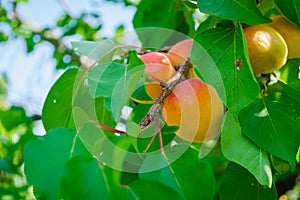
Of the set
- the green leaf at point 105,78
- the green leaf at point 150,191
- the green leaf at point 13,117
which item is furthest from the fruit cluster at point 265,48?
the green leaf at point 13,117

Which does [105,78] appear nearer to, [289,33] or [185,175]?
[185,175]

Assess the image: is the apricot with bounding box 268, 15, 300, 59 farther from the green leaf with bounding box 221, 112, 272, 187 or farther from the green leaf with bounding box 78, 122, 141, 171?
the green leaf with bounding box 78, 122, 141, 171

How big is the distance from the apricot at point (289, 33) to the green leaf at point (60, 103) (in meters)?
0.34

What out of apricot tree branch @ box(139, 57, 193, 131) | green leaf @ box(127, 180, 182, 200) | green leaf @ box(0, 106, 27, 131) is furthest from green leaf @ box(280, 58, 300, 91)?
green leaf @ box(0, 106, 27, 131)

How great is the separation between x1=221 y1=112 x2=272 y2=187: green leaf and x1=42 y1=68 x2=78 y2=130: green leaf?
0.92 feet

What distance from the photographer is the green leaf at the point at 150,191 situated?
46 cm

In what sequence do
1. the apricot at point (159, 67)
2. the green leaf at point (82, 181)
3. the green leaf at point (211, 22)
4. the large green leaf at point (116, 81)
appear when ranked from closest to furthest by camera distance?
the green leaf at point (82, 181) < the large green leaf at point (116, 81) < the apricot at point (159, 67) < the green leaf at point (211, 22)

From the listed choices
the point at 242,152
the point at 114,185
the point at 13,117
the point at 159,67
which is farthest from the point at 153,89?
the point at 13,117

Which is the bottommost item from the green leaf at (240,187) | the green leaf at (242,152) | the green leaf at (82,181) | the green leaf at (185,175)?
the green leaf at (240,187)

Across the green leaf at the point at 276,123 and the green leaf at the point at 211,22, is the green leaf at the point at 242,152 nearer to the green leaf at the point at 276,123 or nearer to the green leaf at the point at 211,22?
the green leaf at the point at 276,123

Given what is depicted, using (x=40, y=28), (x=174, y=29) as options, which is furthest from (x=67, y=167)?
(x=40, y=28)

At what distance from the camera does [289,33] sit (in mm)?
731

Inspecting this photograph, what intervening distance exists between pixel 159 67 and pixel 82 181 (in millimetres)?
290

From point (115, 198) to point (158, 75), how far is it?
0.28 m
